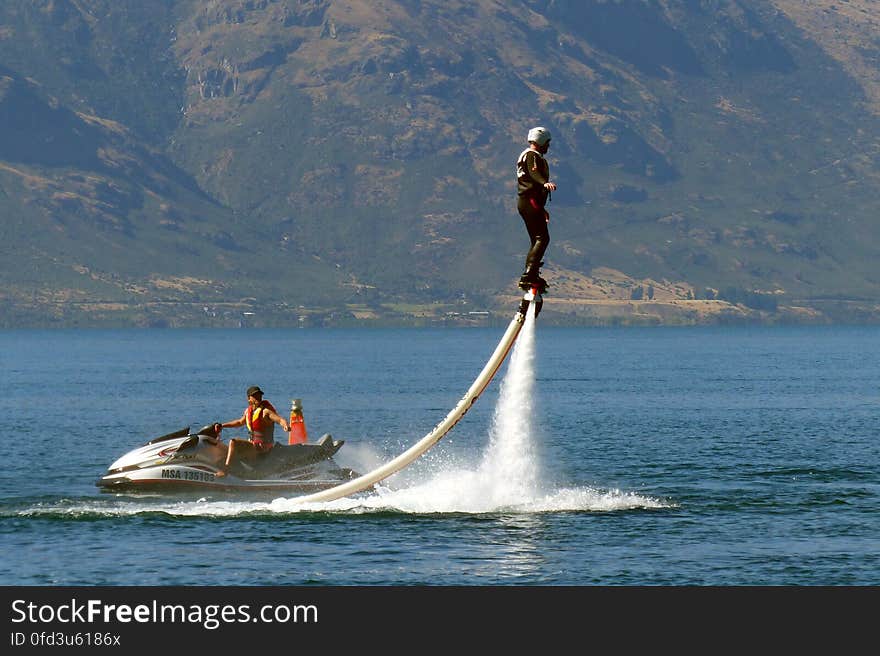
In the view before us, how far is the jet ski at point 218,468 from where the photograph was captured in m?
53.4

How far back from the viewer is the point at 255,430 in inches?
2076

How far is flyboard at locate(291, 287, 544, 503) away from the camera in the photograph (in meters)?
39.5

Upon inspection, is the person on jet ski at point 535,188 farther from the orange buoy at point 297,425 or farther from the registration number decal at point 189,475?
the registration number decal at point 189,475

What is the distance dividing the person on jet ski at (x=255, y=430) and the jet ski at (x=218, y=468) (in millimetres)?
244

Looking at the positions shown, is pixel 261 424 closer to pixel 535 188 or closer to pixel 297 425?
pixel 297 425

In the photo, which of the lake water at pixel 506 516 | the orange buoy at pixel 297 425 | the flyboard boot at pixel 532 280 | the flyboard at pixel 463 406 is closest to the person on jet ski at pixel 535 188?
the flyboard boot at pixel 532 280

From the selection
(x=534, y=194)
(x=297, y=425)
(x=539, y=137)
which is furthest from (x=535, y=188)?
(x=297, y=425)

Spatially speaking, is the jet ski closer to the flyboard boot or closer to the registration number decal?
the registration number decal

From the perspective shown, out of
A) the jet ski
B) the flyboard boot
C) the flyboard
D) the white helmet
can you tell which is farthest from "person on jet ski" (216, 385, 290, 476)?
the white helmet

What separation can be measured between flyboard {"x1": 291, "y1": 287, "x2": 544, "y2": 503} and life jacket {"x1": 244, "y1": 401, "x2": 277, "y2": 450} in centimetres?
378
